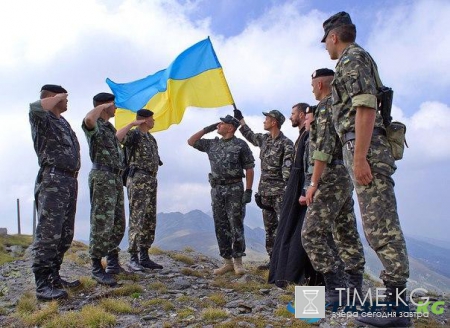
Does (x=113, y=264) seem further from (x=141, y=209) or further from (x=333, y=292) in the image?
(x=333, y=292)

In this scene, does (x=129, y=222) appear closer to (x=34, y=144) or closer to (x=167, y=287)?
(x=167, y=287)

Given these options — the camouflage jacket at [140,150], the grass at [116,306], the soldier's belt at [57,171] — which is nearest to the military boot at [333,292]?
the grass at [116,306]

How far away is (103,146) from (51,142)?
1.08 m

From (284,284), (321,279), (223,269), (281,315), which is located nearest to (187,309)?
(281,315)

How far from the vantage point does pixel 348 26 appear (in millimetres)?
4738

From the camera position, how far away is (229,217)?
Answer: 8.80m

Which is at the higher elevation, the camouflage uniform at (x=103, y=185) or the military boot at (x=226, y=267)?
the camouflage uniform at (x=103, y=185)

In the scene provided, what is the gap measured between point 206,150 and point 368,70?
551 centimetres

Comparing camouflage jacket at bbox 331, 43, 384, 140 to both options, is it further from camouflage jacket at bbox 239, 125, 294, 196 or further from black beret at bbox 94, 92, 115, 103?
black beret at bbox 94, 92, 115, 103

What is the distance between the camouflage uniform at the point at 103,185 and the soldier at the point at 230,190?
221cm

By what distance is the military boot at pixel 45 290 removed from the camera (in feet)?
20.4

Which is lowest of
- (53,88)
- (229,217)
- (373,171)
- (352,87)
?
Result: (229,217)

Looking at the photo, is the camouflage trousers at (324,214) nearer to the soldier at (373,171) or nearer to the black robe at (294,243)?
the soldier at (373,171)

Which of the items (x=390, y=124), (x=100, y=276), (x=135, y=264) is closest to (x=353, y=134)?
(x=390, y=124)
